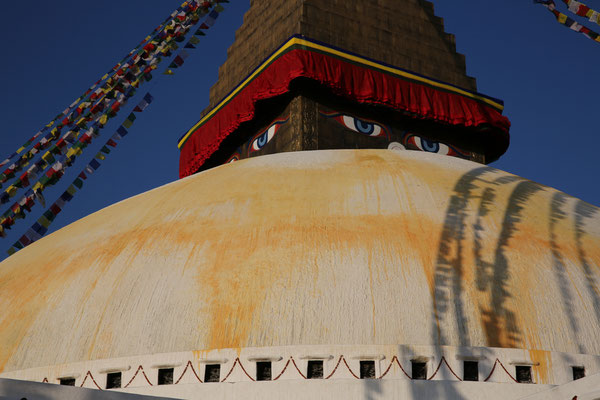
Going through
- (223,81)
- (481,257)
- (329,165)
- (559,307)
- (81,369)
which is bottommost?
(81,369)

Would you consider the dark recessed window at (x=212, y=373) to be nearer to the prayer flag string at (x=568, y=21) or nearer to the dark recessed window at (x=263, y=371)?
the dark recessed window at (x=263, y=371)

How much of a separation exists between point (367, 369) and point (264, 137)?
6.15 meters

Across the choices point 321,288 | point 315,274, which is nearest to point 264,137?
point 315,274

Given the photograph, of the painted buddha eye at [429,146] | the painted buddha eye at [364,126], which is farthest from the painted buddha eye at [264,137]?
the painted buddha eye at [429,146]

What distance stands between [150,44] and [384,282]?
5.19 m

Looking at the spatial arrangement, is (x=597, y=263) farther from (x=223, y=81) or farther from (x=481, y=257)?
(x=223, y=81)

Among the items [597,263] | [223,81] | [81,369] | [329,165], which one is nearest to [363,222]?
[329,165]

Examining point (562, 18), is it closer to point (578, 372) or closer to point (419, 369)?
point (578, 372)

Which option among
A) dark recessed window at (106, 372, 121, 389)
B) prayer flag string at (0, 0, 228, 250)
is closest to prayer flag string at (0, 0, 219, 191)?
prayer flag string at (0, 0, 228, 250)

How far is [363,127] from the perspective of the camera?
31.8 feet

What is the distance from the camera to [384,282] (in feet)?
15.1

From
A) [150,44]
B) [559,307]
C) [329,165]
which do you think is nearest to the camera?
[559,307]

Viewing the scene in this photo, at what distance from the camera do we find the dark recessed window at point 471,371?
13.8 feet

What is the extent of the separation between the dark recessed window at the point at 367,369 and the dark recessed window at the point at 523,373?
0.82m
